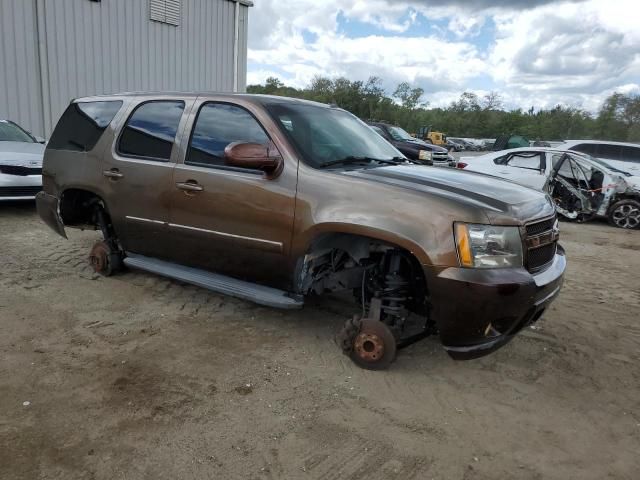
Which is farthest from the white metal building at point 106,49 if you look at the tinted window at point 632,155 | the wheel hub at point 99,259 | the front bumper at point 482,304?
the front bumper at point 482,304

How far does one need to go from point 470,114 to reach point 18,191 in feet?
252

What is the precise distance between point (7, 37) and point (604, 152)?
1424cm

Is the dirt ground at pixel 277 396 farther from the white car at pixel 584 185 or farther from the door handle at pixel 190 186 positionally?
the white car at pixel 584 185

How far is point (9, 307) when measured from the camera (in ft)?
14.3

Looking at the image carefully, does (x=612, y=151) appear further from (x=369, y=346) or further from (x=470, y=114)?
(x=470, y=114)

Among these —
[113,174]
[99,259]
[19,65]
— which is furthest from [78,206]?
[19,65]

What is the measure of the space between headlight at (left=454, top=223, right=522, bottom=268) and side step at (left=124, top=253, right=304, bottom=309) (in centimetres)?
126

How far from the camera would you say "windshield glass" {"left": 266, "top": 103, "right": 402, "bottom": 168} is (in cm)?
375

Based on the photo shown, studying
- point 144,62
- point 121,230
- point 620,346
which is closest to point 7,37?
point 144,62

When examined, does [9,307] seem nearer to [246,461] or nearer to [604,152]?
[246,461]

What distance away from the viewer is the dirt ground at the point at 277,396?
2576mm

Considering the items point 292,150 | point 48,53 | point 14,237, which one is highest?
point 48,53

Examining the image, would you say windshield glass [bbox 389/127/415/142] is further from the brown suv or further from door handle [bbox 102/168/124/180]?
door handle [bbox 102/168/124/180]

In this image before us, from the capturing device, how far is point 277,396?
3168mm
